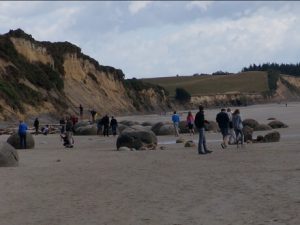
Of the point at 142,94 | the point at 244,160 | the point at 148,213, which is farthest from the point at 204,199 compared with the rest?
the point at 142,94

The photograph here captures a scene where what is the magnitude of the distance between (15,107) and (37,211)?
46820 millimetres

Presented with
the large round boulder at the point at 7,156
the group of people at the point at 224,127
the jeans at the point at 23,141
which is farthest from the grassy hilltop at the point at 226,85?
the large round boulder at the point at 7,156

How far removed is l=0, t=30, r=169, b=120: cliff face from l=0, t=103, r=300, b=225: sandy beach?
120ft

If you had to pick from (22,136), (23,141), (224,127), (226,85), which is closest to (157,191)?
(224,127)

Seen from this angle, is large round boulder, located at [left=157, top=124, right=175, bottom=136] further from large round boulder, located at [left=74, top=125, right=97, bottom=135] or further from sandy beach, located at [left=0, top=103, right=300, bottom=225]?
sandy beach, located at [left=0, top=103, right=300, bottom=225]

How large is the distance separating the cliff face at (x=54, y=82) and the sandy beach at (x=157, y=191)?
36.7 m

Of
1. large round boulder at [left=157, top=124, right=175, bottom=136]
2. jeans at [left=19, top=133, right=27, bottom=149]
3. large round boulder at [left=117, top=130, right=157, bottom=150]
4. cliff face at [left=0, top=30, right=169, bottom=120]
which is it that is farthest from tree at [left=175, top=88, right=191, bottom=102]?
large round boulder at [left=117, top=130, right=157, bottom=150]

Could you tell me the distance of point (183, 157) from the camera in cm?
2022

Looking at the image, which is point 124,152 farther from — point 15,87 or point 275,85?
point 275,85

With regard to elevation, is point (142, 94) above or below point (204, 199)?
above

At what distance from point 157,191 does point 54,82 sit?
63562 millimetres

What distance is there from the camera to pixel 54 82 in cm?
7481

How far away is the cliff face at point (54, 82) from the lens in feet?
201

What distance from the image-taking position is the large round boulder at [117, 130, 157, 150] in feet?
81.2
